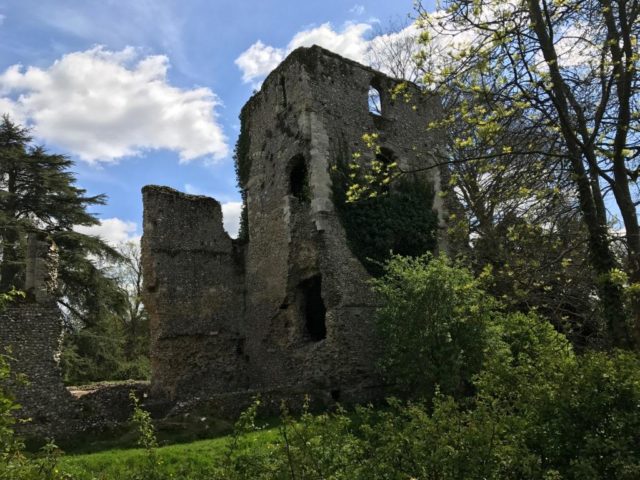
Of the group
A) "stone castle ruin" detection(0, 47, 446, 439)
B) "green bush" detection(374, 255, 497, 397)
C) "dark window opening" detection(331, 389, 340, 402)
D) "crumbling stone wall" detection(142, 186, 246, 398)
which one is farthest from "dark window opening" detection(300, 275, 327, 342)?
"green bush" detection(374, 255, 497, 397)

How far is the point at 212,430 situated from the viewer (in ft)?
38.2

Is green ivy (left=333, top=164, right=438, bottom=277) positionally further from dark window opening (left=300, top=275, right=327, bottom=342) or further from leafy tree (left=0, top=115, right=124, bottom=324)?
leafy tree (left=0, top=115, right=124, bottom=324)

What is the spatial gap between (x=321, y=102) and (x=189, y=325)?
283 inches

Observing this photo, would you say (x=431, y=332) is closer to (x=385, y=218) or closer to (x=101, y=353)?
(x=385, y=218)

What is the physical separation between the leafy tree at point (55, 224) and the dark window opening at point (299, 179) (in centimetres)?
1034

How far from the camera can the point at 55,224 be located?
23578 millimetres

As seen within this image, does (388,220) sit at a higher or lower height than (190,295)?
higher

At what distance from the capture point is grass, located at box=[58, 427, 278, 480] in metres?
8.76

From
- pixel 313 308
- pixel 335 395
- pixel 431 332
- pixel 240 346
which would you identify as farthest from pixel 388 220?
pixel 240 346

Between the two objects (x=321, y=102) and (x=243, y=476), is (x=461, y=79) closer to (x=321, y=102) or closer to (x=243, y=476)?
(x=243, y=476)

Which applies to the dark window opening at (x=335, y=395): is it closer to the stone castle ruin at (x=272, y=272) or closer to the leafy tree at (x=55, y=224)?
the stone castle ruin at (x=272, y=272)

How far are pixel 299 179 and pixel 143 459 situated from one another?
9450 mm

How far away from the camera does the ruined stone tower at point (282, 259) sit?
14.3m

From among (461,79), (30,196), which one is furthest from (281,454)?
(30,196)
